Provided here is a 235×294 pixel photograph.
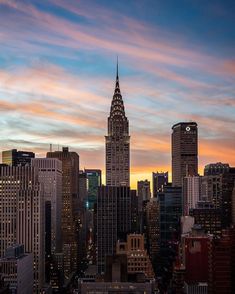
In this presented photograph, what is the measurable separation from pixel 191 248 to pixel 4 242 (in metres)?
26.0

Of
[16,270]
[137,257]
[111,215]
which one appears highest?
[111,215]

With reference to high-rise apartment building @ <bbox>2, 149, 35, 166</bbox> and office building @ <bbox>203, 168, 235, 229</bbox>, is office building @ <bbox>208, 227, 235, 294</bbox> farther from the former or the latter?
high-rise apartment building @ <bbox>2, 149, 35, 166</bbox>

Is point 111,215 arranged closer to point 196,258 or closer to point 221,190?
point 196,258

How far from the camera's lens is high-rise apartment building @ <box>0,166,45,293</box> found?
83.6 metres

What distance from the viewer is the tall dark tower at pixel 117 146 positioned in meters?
149

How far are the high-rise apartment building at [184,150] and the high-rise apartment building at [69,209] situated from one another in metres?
31.3

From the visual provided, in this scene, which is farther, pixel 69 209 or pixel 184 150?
pixel 184 150

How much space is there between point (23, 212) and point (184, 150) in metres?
93.3

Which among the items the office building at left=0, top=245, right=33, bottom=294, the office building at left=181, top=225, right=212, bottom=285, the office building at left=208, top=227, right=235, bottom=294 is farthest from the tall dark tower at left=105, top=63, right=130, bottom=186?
the office building at left=208, top=227, right=235, bottom=294

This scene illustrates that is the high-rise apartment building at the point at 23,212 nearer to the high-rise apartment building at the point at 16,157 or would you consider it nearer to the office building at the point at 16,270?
the office building at the point at 16,270

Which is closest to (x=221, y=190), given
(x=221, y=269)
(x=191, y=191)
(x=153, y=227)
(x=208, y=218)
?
(x=153, y=227)

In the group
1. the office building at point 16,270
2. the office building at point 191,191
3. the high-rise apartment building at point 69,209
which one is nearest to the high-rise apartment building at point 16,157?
the high-rise apartment building at point 69,209

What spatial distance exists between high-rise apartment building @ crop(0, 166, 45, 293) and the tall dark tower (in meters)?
61.8

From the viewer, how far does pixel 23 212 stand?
84875 millimetres
